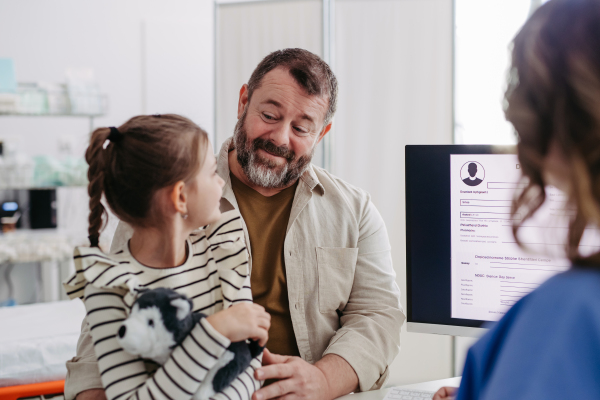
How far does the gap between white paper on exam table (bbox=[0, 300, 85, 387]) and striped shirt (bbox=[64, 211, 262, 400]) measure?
38.8 inches

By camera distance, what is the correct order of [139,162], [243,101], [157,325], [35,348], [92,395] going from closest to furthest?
1. [157,325]
2. [139,162]
3. [92,395]
4. [243,101]
5. [35,348]

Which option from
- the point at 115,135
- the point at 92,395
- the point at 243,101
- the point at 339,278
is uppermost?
the point at 243,101

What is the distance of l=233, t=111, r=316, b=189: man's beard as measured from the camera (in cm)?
135

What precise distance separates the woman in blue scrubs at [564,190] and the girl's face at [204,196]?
1.65 feet

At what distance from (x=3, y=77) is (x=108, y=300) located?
90.6 inches

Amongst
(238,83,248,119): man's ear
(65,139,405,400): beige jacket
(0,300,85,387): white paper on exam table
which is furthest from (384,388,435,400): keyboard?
(0,300,85,387): white paper on exam table

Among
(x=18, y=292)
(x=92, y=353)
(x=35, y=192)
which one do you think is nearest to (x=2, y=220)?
(x=35, y=192)

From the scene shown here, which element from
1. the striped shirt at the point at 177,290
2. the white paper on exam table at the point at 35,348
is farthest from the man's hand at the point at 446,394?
the white paper on exam table at the point at 35,348

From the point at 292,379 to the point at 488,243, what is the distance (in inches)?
20.7

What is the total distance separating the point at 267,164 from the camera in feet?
4.43

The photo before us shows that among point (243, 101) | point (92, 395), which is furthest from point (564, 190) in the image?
point (243, 101)

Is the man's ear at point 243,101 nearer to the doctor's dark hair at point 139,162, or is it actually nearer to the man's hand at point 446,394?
the doctor's dark hair at point 139,162

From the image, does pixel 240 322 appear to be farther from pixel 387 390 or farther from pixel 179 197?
pixel 387 390

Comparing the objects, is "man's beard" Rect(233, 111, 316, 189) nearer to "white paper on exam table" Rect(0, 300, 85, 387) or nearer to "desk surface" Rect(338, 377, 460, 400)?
"desk surface" Rect(338, 377, 460, 400)
